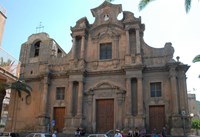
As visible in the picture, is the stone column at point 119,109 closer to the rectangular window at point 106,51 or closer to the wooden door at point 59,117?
the rectangular window at point 106,51

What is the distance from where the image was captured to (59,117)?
964 inches

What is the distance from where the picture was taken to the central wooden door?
22609 millimetres

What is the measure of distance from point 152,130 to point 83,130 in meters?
6.27

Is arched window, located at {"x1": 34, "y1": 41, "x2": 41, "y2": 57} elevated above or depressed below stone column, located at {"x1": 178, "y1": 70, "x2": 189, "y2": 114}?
above

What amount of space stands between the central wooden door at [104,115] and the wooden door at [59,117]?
3.75 meters

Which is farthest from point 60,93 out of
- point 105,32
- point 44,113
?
A: point 105,32

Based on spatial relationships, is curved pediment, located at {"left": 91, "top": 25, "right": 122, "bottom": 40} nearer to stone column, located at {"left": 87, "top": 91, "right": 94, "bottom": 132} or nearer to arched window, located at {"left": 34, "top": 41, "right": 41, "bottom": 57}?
stone column, located at {"left": 87, "top": 91, "right": 94, "bottom": 132}

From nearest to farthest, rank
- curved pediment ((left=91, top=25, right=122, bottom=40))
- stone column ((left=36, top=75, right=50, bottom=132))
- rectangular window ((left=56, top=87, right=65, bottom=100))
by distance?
stone column ((left=36, top=75, right=50, bottom=132)) < rectangular window ((left=56, top=87, right=65, bottom=100)) < curved pediment ((left=91, top=25, right=122, bottom=40))

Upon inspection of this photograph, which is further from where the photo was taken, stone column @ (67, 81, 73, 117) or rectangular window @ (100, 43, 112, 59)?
rectangular window @ (100, 43, 112, 59)

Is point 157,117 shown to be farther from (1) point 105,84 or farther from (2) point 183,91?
(1) point 105,84

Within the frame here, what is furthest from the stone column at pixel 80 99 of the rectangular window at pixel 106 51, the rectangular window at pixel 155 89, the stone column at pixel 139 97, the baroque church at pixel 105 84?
the rectangular window at pixel 155 89

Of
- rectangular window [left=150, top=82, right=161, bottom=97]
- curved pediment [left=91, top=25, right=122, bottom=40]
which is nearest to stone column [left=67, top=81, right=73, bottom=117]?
curved pediment [left=91, top=25, right=122, bottom=40]

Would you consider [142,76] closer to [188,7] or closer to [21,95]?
[188,7]

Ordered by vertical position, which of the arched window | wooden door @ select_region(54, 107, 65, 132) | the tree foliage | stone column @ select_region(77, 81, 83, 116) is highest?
the arched window
